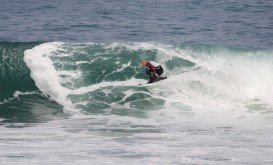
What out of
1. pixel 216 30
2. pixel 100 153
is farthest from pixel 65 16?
pixel 100 153

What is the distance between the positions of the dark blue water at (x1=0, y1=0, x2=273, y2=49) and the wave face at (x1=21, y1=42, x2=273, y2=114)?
179 inches

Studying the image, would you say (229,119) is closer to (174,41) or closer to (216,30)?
(174,41)

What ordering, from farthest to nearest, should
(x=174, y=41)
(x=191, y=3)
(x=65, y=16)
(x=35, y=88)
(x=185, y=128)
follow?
(x=191, y=3) → (x=65, y=16) → (x=174, y=41) → (x=35, y=88) → (x=185, y=128)

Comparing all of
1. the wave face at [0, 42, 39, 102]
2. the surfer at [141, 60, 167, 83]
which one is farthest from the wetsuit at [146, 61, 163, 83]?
the wave face at [0, 42, 39, 102]

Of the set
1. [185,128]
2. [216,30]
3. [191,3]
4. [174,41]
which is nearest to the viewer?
[185,128]

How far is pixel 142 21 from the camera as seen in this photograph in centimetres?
3353

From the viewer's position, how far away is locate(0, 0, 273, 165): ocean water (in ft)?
44.9

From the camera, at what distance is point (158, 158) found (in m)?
13.0

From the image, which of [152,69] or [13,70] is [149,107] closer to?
[152,69]

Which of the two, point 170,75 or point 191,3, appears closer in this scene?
point 170,75

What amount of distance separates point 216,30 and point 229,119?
14.5 metres

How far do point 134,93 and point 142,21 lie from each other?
13974 millimetres

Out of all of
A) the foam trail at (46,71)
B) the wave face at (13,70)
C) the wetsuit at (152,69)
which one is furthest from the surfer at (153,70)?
the wave face at (13,70)

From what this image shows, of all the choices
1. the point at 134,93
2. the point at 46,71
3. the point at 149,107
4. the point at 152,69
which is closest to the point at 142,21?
the point at 46,71
